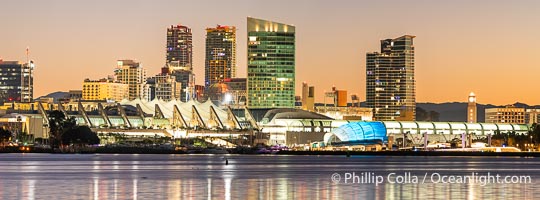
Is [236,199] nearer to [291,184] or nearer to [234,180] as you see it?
[291,184]

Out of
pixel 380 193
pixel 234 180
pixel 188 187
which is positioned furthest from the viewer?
pixel 234 180

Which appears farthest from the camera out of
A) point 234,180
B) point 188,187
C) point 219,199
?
point 234,180

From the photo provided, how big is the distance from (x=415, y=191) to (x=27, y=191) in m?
20.3

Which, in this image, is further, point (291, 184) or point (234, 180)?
point (234, 180)

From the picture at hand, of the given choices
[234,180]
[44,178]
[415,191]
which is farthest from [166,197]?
[44,178]

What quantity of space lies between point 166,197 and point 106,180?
20.3 meters

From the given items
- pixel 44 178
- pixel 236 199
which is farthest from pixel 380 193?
pixel 44 178

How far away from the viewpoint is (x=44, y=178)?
7525 centimetres

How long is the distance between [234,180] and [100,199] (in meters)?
21.6

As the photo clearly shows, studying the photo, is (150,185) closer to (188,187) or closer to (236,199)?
(188,187)

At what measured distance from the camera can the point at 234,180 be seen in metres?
72.6

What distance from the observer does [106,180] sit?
7262 cm

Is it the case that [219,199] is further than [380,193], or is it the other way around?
[380,193]

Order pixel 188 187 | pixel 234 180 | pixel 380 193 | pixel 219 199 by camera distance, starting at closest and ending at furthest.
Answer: pixel 219 199, pixel 380 193, pixel 188 187, pixel 234 180
